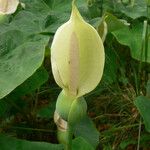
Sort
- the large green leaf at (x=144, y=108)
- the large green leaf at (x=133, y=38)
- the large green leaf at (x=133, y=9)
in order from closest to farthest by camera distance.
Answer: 1. the large green leaf at (x=144, y=108)
2. the large green leaf at (x=133, y=38)
3. the large green leaf at (x=133, y=9)

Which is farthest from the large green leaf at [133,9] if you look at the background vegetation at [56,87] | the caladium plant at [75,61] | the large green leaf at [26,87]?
the caladium plant at [75,61]

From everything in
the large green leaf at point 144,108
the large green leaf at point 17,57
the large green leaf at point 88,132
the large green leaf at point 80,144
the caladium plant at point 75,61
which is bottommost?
the large green leaf at point 88,132

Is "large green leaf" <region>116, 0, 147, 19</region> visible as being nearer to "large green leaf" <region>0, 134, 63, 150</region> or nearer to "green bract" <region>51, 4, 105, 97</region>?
"large green leaf" <region>0, 134, 63, 150</region>

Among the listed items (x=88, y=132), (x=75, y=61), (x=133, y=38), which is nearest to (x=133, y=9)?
(x=133, y=38)

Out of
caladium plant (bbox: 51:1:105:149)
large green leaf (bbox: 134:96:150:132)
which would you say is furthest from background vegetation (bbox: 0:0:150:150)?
caladium plant (bbox: 51:1:105:149)

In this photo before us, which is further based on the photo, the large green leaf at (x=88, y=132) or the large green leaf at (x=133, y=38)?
the large green leaf at (x=133, y=38)

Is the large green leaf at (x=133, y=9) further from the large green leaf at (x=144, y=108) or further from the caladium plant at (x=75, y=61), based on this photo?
the caladium plant at (x=75, y=61)
